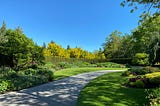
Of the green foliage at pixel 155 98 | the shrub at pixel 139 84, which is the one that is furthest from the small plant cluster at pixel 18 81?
the green foliage at pixel 155 98

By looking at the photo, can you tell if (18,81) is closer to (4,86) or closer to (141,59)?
(4,86)

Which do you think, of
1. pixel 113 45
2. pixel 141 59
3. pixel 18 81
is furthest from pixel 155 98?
pixel 113 45

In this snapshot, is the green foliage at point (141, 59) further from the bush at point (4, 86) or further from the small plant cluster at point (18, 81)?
the bush at point (4, 86)

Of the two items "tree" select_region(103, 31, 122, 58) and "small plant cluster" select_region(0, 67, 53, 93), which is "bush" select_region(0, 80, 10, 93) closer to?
"small plant cluster" select_region(0, 67, 53, 93)

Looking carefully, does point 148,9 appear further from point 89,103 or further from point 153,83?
point 89,103

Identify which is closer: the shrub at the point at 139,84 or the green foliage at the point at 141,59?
the shrub at the point at 139,84

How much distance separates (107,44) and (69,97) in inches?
2100

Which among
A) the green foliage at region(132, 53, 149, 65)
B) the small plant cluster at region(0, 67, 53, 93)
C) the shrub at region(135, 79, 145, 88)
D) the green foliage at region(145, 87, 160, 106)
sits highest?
the green foliage at region(132, 53, 149, 65)

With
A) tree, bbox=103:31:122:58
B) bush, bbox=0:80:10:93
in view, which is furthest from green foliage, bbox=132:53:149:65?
bush, bbox=0:80:10:93

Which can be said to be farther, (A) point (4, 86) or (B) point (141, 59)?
(B) point (141, 59)

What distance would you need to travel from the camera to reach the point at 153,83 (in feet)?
38.4

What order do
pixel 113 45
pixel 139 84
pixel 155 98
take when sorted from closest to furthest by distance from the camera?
pixel 155 98 < pixel 139 84 < pixel 113 45

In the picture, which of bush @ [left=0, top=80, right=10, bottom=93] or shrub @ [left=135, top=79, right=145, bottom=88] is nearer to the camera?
→ bush @ [left=0, top=80, right=10, bottom=93]

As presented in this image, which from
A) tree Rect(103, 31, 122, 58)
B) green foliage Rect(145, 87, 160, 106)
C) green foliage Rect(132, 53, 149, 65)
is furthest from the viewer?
tree Rect(103, 31, 122, 58)
